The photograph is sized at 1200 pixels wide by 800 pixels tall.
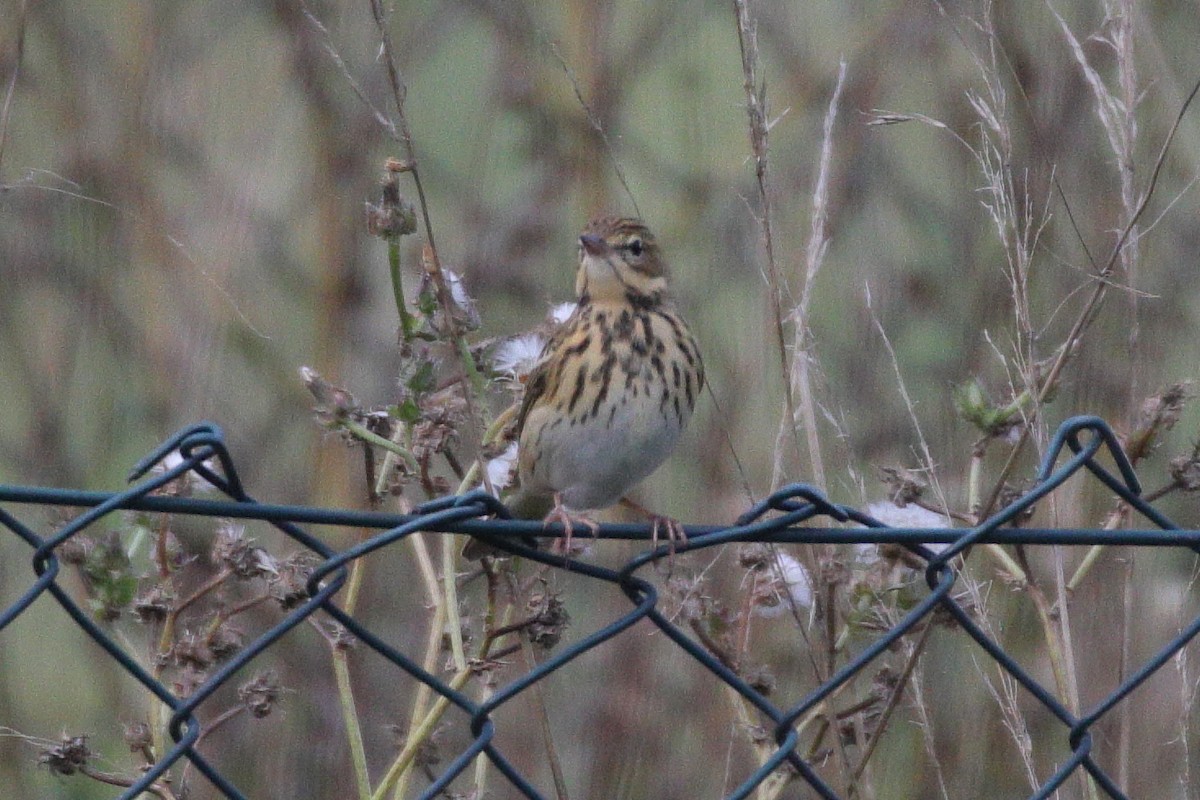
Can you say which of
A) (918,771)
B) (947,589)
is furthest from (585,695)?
(947,589)

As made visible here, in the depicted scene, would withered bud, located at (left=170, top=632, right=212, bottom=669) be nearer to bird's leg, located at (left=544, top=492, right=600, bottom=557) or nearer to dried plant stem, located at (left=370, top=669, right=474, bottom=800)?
dried plant stem, located at (left=370, top=669, right=474, bottom=800)

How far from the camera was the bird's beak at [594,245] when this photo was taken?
3.27 m

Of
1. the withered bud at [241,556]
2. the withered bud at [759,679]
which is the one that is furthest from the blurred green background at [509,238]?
the withered bud at [241,556]

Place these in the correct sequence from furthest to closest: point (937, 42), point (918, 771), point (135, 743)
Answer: point (937, 42)
point (918, 771)
point (135, 743)

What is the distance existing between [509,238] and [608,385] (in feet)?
6.35

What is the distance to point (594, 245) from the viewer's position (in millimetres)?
3268

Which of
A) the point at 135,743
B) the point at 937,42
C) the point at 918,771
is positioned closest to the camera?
the point at 135,743

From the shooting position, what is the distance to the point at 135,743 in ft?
7.88

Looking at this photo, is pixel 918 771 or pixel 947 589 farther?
pixel 918 771

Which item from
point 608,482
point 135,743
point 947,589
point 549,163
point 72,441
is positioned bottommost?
point 135,743

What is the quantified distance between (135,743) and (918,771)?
9.22ft

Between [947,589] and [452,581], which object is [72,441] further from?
[947,589]

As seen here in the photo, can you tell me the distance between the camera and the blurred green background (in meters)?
4.88

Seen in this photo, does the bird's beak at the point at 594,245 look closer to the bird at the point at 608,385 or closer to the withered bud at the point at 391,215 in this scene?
the bird at the point at 608,385
